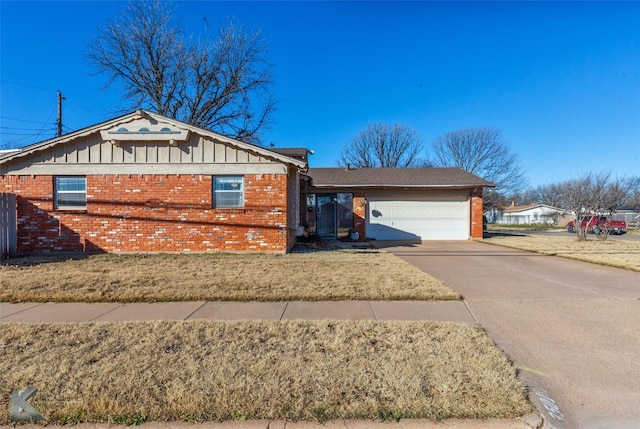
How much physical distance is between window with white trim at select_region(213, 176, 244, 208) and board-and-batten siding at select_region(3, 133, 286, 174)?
0.28m

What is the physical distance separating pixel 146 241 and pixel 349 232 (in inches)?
381

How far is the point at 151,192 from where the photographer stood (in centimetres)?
1091

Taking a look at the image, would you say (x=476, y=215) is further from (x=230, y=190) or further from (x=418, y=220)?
(x=230, y=190)

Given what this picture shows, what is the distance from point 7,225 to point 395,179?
51.9 feet

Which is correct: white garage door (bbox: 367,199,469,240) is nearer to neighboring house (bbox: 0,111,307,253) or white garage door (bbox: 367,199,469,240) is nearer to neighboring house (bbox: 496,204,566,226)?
neighboring house (bbox: 0,111,307,253)

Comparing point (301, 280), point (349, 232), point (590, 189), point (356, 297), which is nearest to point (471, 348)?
point (356, 297)

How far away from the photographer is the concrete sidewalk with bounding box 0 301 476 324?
188 inches

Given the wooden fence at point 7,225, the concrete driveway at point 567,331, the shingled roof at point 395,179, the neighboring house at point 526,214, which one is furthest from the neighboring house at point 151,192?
the neighboring house at point 526,214

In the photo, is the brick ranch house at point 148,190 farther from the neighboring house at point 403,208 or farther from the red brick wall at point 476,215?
the red brick wall at point 476,215

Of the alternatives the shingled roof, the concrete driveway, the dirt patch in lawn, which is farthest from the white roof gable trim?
the shingled roof

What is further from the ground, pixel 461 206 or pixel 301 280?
pixel 461 206

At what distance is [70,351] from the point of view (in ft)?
11.8

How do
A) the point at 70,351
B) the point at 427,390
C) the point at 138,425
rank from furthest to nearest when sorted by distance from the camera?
the point at 70,351, the point at 427,390, the point at 138,425

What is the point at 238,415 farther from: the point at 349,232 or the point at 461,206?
the point at 461,206
